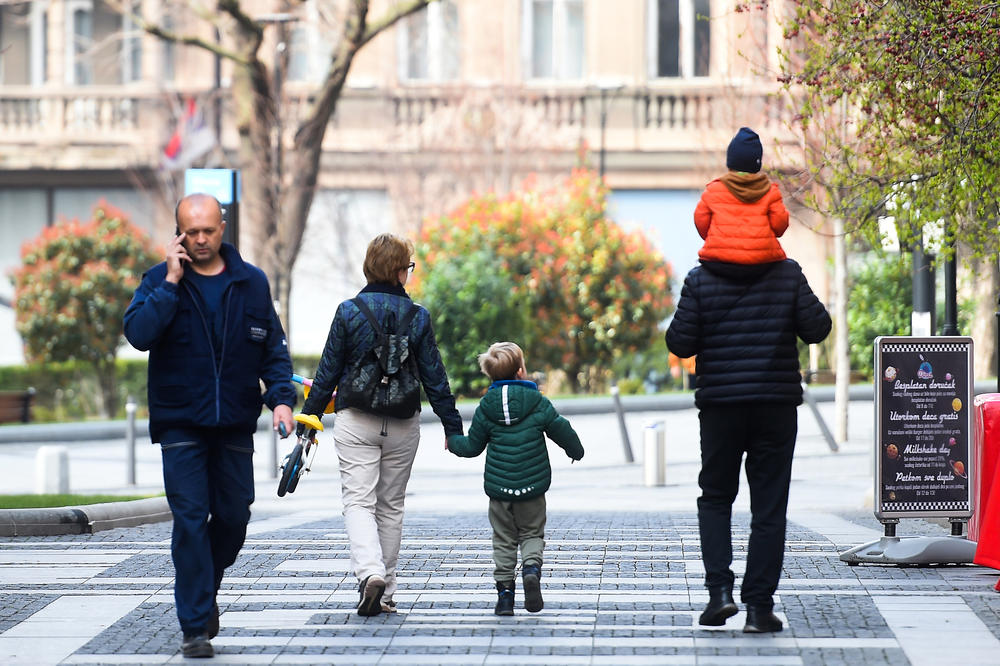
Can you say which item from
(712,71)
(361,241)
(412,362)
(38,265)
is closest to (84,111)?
(361,241)

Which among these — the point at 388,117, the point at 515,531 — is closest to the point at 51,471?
the point at 515,531

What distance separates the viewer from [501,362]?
780 cm

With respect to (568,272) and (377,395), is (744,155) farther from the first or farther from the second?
(568,272)

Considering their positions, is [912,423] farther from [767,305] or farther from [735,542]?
[767,305]

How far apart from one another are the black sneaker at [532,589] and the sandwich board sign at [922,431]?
258 cm

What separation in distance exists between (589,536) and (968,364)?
2842mm

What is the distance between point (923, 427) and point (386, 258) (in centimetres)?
362

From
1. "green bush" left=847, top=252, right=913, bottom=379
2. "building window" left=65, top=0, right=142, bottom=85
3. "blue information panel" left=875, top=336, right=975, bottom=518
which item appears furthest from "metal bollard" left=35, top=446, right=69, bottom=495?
"building window" left=65, top=0, right=142, bottom=85

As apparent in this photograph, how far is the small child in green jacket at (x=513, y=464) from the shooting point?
7703mm

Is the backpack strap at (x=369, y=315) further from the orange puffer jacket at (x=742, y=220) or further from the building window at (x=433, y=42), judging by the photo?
the building window at (x=433, y=42)

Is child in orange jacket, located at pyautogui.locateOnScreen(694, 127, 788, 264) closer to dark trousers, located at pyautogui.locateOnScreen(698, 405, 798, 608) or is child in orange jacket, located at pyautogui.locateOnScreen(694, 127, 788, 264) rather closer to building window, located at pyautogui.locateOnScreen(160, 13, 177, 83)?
dark trousers, located at pyautogui.locateOnScreen(698, 405, 798, 608)

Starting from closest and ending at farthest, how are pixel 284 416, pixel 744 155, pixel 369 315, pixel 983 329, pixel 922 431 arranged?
pixel 284 416
pixel 744 155
pixel 369 315
pixel 922 431
pixel 983 329

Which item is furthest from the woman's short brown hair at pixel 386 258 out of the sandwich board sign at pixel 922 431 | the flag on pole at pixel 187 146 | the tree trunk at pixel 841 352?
the flag on pole at pixel 187 146

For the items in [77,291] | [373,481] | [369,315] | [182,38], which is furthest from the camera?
[77,291]
